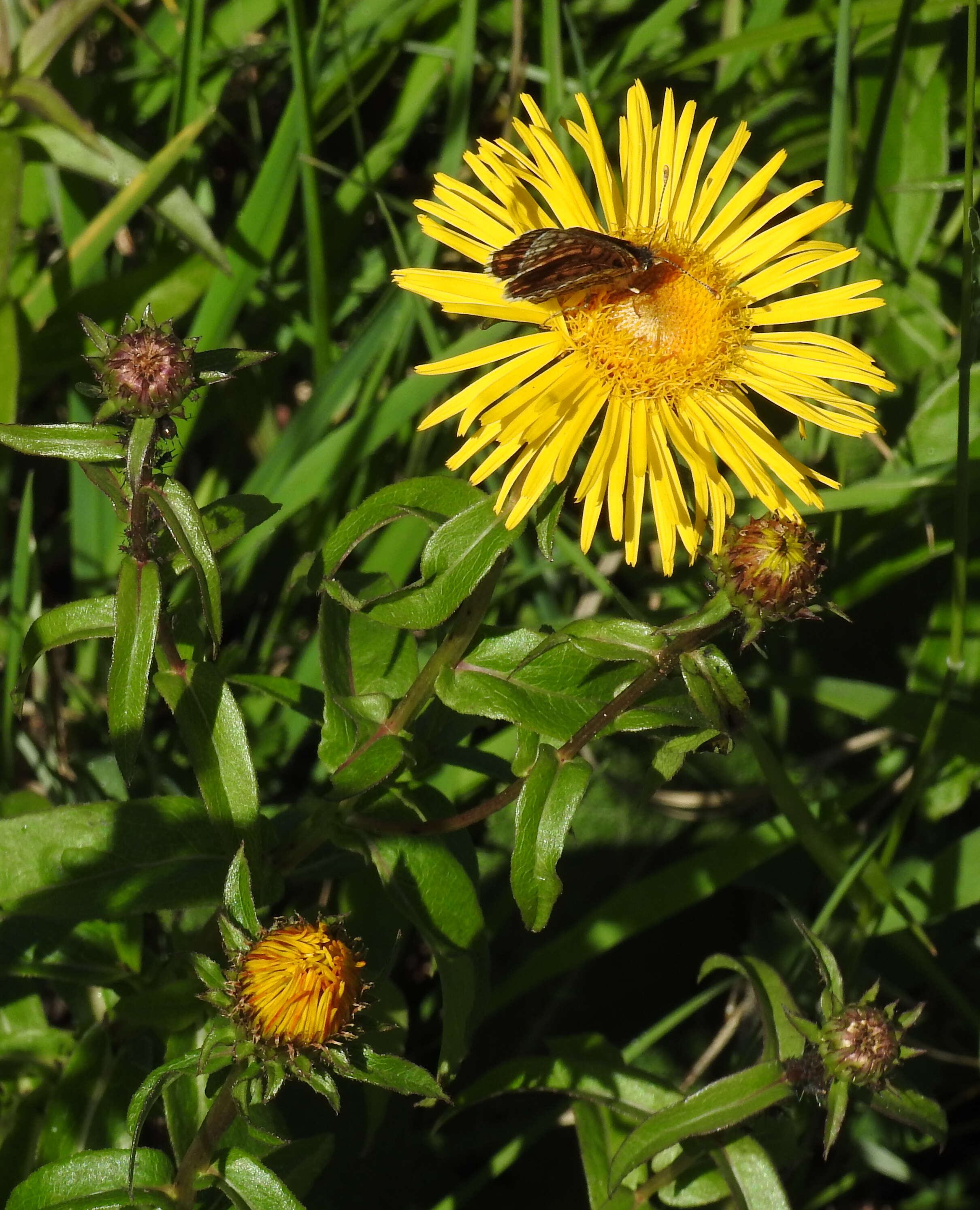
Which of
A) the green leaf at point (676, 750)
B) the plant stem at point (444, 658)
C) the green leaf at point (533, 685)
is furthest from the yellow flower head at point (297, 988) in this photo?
the green leaf at point (676, 750)

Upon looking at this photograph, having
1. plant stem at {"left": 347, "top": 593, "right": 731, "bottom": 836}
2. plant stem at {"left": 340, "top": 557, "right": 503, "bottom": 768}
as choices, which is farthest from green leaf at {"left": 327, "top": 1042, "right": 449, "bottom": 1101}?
plant stem at {"left": 340, "top": 557, "right": 503, "bottom": 768}

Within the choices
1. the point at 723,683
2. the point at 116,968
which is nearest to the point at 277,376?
the point at 116,968

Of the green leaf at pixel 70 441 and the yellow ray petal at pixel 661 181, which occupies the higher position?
the yellow ray petal at pixel 661 181

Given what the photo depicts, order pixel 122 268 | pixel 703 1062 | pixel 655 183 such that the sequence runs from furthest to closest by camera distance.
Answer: pixel 122 268 < pixel 703 1062 < pixel 655 183

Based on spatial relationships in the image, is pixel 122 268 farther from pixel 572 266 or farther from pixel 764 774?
pixel 764 774

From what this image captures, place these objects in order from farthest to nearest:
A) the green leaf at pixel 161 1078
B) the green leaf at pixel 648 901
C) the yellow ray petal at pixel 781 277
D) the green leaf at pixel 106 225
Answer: the green leaf at pixel 106 225
the green leaf at pixel 648 901
the yellow ray petal at pixel 781 277
the green leaf at pixel 161 1078

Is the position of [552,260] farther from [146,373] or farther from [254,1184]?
[254,1184]

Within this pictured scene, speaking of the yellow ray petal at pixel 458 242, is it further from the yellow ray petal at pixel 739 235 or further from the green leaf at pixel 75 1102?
the green leaf at pixel 75 1102
